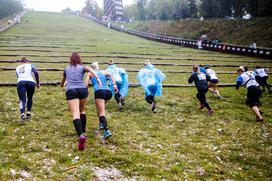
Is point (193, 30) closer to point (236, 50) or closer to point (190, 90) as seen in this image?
point (236, 50)

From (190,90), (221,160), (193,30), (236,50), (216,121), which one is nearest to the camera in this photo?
(221,160)

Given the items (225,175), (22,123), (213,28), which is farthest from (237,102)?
(213,28)

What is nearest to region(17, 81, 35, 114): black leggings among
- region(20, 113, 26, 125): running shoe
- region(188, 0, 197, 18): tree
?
region(20, 113, 26, 125): running shoe

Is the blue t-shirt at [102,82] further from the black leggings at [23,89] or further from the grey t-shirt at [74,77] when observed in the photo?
the black leggings at [23,89]

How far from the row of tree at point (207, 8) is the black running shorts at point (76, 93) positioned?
4660 centimetres

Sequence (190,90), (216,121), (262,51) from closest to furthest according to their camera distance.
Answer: (216,121) < (190,90) < (262,51)

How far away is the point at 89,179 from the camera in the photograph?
7.53m

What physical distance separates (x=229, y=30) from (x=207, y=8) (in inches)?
578

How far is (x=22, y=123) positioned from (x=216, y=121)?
7.53 metres

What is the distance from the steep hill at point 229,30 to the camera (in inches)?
1740

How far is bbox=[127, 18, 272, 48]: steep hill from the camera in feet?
145

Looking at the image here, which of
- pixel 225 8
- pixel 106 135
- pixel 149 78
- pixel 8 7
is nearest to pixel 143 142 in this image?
pixel 106 135

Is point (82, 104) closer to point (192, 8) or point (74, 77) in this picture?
point (74, 77)

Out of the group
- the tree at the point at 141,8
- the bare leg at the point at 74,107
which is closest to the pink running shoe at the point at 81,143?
the bare leg at the point at 74,107
